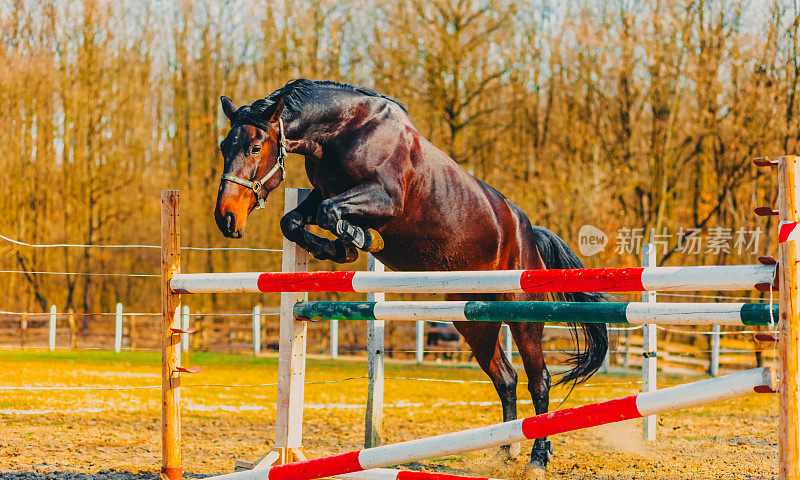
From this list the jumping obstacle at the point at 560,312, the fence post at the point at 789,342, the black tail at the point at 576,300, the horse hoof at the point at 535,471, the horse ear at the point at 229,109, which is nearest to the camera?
the fence post at the point at 789,342

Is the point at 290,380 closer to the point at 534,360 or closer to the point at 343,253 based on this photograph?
the point at 343,253

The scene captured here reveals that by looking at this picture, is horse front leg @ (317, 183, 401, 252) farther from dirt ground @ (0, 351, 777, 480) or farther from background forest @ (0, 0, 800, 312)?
background forest @ (0, 0, 800, 312)

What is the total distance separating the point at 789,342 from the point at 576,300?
285cm

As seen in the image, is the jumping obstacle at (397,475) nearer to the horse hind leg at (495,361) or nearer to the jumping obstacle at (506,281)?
the jumping obstacle at (506,281)

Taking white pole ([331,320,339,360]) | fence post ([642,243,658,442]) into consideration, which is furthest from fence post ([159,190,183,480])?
white pole ([331,320,339,360])

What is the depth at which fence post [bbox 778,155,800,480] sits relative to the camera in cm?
211

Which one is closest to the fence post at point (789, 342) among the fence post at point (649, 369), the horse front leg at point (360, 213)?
the horse front leg at point (360, 213)

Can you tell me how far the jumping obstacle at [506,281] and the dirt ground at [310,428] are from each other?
156 cm

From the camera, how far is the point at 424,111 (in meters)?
15.0

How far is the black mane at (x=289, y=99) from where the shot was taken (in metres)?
3.59

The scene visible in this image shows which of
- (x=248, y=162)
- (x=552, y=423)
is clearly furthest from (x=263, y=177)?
(x=552, y=423)

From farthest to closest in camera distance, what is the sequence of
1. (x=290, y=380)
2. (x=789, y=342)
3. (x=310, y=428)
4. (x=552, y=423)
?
(x=310, y=428), (x=290, y=380), (x=552, y=423), (x=789, y=342)

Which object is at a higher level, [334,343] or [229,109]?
[229,109]

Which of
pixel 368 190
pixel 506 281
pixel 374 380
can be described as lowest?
pixel 374 380
